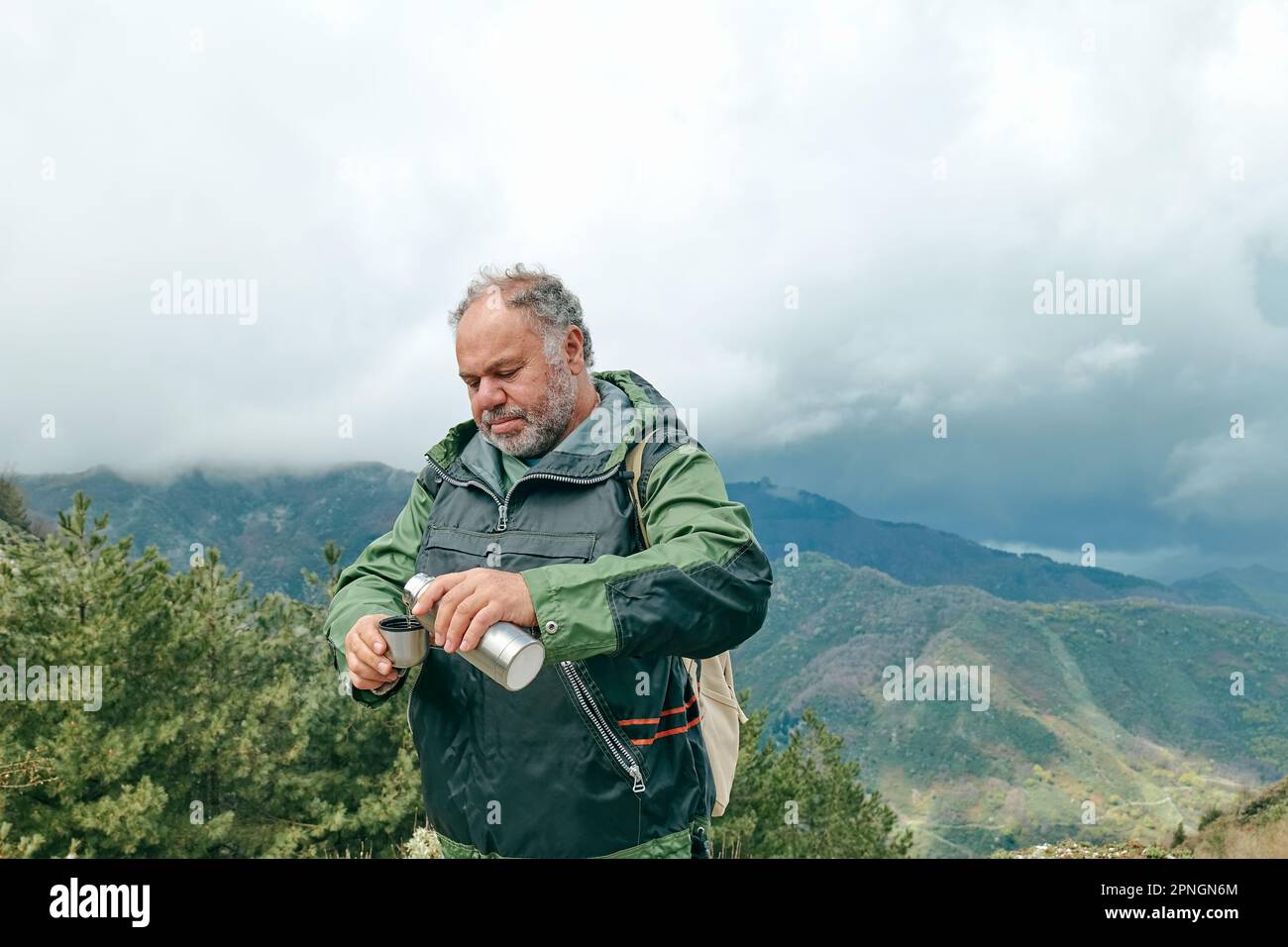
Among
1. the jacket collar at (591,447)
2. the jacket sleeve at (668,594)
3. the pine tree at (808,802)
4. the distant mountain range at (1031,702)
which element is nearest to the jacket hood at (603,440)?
the jacket collar at (591,447)

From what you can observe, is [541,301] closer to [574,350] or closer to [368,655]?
[574,350]

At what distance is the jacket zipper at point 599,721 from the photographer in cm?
257

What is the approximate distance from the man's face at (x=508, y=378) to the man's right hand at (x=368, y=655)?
0.61 m

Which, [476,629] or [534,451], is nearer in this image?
[476,629]

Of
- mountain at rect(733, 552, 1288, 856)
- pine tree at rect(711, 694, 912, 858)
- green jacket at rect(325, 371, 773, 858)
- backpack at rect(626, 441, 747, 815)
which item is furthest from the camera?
mountain at rect(733, 552, 1288, 856)

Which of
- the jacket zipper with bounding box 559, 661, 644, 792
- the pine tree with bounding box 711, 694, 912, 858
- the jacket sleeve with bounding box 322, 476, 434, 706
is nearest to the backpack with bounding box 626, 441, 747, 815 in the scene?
the jacket zipper with bounding box 559, 661, 644, 792

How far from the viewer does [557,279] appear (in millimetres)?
3004

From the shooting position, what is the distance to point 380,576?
3010 mm

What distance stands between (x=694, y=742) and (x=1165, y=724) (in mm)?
178511

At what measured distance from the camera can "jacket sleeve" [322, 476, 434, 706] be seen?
279cm

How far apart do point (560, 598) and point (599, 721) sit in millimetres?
492

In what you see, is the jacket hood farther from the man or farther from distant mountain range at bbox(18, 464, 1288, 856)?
distant mountain range at bbox(18, 464, 1288, 856)
